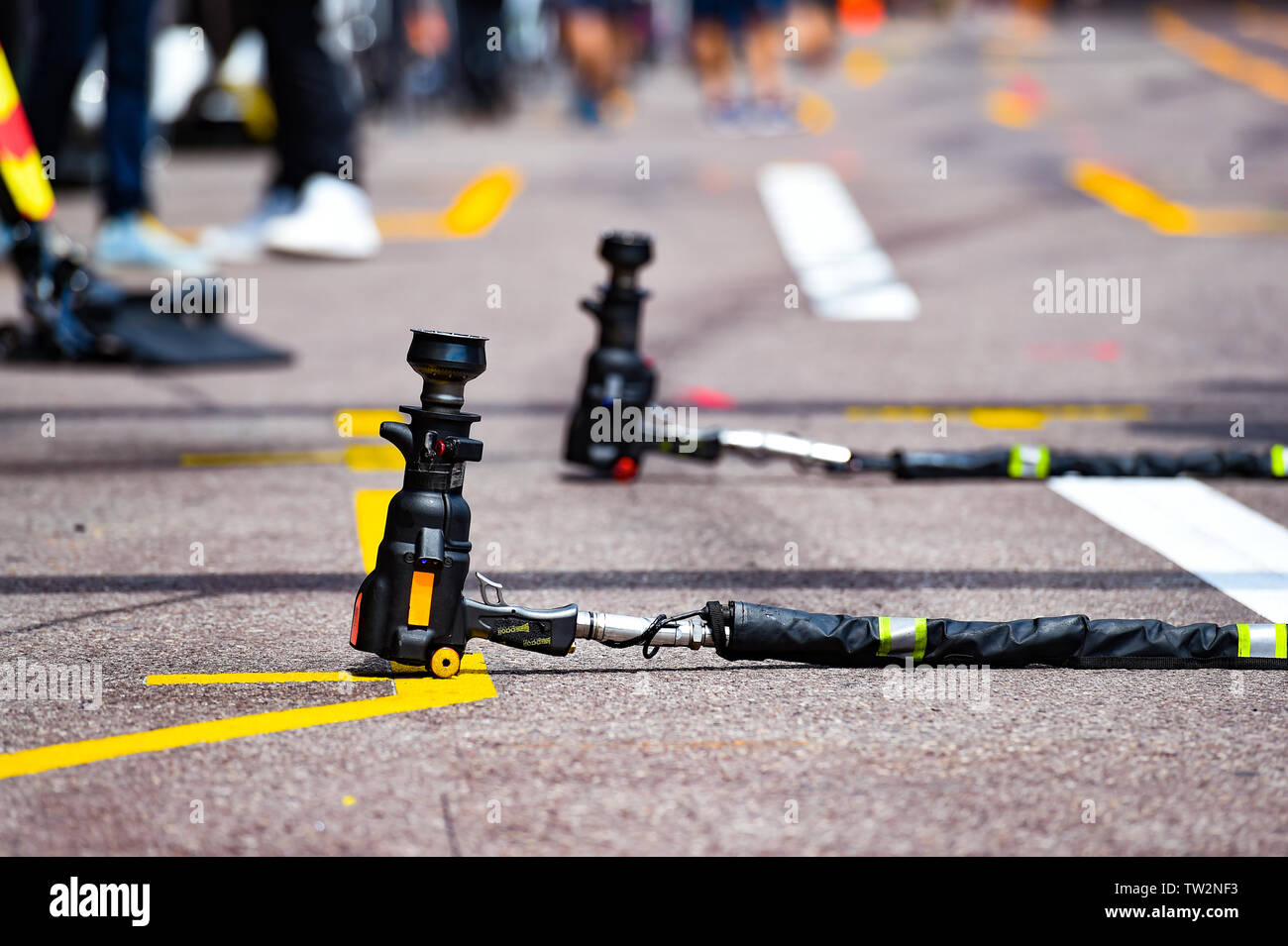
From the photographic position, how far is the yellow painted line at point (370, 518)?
193 inches

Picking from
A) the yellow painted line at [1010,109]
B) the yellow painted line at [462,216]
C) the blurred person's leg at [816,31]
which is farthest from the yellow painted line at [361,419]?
the blurred person's leg at [816,31]

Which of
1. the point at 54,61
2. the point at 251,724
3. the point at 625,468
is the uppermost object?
the point at 54,61

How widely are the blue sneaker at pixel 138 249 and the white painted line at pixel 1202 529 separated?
5.06m

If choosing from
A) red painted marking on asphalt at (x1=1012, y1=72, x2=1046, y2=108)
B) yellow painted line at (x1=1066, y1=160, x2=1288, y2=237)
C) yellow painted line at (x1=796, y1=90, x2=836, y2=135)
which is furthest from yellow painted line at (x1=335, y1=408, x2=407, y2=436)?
red painted marking on asphalt at (x1=1012, y1=72, x2=1046, y2=108)

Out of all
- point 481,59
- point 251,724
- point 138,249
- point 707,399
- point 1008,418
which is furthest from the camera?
point 481,59

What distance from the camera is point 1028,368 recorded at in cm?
783

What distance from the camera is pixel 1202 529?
16.8ft

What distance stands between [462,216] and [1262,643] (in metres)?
9.06

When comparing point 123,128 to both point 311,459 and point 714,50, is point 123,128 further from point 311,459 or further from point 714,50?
point 714,50

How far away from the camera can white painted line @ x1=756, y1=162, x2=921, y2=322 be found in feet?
30.3

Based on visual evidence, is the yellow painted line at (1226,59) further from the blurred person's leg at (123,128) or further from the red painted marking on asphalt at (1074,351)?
the blurred person's leg at (123,128)

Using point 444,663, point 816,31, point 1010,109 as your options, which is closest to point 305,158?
point 444,663
